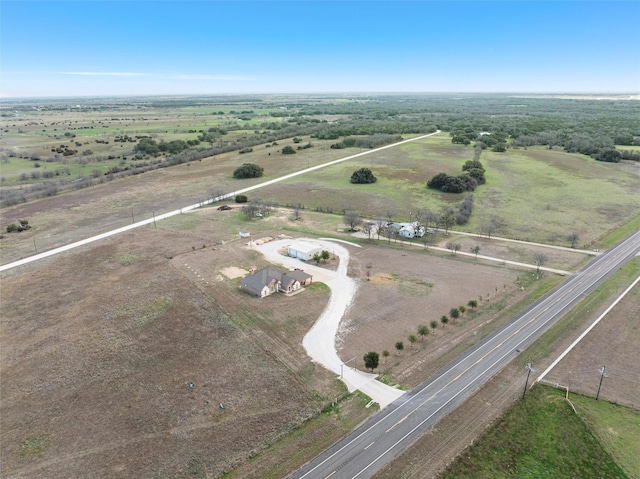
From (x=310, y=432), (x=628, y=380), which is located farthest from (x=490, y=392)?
(x=310, y=432)

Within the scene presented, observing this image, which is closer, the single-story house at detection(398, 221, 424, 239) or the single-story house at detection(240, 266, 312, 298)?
the single-story house at detection(240, 266, 312, 298)

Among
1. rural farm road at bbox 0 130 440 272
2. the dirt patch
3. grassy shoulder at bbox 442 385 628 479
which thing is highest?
rural farm road at bbox 0 130 440 272

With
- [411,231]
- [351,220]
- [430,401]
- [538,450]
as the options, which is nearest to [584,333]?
[538,450]

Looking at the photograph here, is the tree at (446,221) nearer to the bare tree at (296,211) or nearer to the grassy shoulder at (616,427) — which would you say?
the bare tree at (296,211)

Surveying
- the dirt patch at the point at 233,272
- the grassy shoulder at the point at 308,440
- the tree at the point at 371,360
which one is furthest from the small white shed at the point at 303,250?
the grassy shoulder at the point at 308,440

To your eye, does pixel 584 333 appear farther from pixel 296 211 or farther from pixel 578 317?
pixel 296 211

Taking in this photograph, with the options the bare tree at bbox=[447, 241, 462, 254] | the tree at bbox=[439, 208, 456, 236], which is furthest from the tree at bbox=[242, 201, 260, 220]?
the bare tree at bbox=[447, 241, 462, 254]

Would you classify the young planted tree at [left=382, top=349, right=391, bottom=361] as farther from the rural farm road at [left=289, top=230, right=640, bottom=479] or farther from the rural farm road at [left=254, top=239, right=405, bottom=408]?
the rural farm road at [left=289, top=230, right=640, bottom=479]
